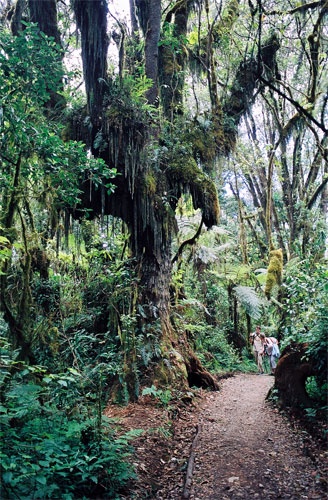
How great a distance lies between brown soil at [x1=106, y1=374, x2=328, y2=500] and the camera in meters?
4.14

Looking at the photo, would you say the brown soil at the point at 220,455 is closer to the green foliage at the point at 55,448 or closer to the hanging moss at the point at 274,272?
the green foliage at the point at 55,448

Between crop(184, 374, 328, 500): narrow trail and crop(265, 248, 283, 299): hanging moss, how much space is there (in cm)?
634

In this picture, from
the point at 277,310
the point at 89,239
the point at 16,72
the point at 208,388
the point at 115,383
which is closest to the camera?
the point at 16,72

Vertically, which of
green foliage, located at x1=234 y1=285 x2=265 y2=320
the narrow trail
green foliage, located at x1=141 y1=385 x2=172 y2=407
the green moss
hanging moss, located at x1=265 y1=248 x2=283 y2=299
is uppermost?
the green moss

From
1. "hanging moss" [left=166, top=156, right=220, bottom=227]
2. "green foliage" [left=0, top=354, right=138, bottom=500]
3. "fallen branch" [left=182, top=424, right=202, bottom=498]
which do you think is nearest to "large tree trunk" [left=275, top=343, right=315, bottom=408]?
"fallen branch" [left=182, top=424, right=202, bottom=498]

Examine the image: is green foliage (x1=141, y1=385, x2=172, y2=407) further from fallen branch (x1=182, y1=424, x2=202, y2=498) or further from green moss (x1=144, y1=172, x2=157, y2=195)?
green moss (x1=144, y1=172, x2=157, y2=195)

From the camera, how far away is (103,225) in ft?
27.9

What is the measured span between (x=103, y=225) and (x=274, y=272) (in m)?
7.59

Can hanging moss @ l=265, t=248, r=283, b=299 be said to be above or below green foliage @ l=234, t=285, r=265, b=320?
above

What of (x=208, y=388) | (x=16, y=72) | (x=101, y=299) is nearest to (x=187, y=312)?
(x=208, y=388)

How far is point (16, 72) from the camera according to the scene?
4.08 meters

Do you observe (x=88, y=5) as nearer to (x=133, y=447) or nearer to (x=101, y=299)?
(x=101, y=299)

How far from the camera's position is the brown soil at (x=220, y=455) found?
4145 millimetres

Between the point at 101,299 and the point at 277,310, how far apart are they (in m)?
8.97
